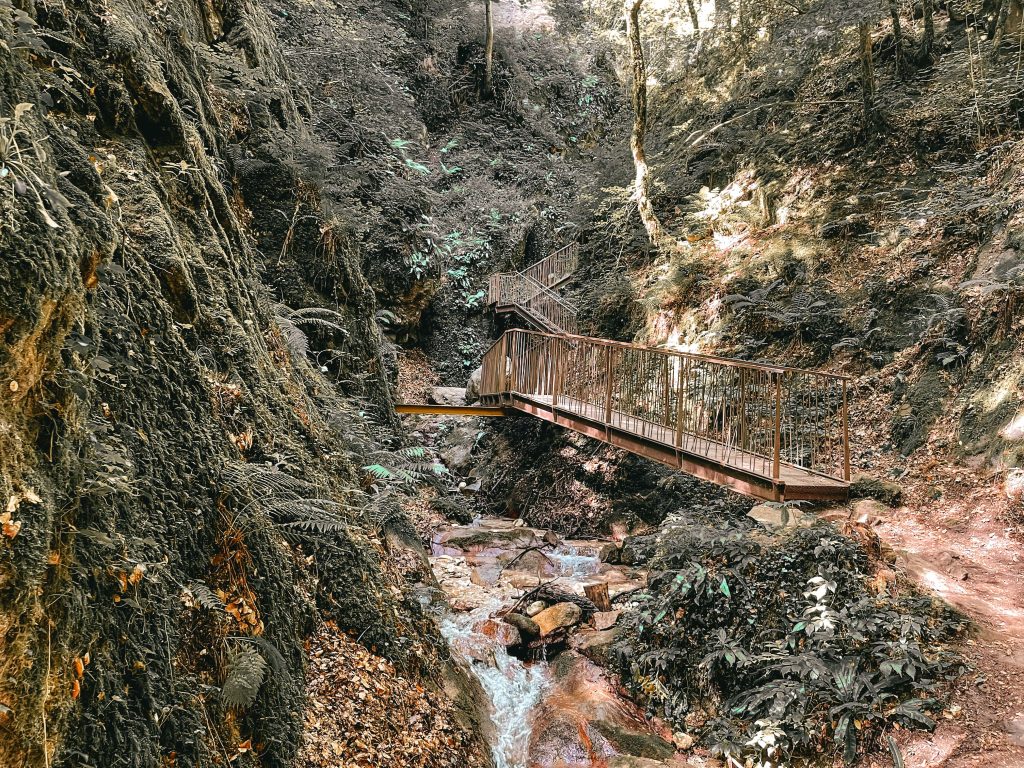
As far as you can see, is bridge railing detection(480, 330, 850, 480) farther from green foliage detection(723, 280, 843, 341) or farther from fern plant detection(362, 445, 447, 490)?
fern plant detection(362, 445, 447, 490)

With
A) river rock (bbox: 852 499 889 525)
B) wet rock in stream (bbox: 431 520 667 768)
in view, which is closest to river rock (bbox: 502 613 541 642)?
wet rock in stream (bbox: 431 520 667 768)

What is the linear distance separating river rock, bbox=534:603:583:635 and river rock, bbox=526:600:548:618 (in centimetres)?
6

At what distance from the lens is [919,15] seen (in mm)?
12641

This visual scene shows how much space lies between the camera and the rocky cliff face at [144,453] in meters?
1.63

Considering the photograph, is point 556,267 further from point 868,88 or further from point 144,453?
point 144,453

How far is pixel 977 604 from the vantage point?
4992 mm

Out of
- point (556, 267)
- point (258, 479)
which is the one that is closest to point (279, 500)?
point (258, 479)

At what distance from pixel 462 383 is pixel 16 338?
58.8 feet

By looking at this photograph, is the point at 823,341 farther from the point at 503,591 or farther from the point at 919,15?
the point at 919,15

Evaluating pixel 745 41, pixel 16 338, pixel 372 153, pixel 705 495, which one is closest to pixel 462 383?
pixel 372 153

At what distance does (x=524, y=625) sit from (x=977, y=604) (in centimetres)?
444

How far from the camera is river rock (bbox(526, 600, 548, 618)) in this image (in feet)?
24.2

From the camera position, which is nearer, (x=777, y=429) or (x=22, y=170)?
(x=22, y=170)

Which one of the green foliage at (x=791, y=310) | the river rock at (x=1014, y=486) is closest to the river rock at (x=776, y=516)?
the river rock at (x=1014, y=486)
